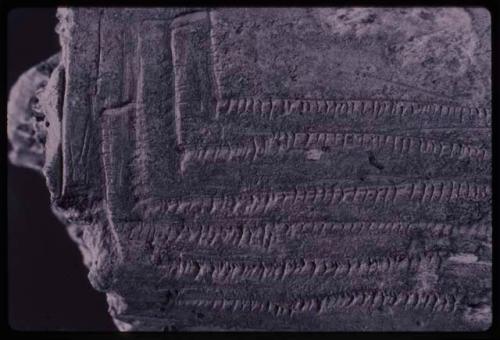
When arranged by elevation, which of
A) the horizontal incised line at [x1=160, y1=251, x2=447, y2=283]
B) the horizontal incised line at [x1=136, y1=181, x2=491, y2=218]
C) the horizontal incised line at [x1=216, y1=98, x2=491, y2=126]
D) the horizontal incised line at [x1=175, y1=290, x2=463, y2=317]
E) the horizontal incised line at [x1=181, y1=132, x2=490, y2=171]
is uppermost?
the horizontal incised line at [x1=216, y1=98, x2=491, y2=126]

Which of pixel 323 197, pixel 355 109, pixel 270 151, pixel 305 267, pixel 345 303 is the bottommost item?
pixel 345 303

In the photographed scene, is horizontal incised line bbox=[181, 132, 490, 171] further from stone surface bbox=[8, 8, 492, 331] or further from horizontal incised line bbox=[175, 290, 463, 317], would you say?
horizontal incised line bbox=[175, 290, 463, 317]

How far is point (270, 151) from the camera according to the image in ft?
5.06

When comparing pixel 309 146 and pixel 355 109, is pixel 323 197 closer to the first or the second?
pixel 309 146

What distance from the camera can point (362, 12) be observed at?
1.63m

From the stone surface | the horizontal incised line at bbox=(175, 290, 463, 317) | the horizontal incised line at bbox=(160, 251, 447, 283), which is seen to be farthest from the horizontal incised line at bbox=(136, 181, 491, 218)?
the horizontal incised line at bbox=(175, 290, 463, 317)

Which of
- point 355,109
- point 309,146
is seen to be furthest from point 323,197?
point 355,109

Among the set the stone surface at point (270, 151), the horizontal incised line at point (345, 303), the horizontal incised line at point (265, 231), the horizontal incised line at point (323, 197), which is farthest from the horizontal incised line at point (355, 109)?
the horizontal incised line at point (345, 303)

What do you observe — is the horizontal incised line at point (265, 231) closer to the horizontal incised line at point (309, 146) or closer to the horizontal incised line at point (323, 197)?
the horizontal incised line at point (323, 197)

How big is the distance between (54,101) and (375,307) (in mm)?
1127

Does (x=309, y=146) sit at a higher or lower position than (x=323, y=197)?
higher

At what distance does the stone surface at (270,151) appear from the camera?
1.54 metres

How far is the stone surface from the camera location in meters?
1.54
